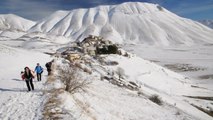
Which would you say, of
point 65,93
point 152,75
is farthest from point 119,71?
point 65,93

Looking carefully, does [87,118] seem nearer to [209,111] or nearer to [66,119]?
[66,119]

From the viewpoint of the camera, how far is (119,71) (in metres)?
45.9

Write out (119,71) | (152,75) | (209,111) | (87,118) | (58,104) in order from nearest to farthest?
(87,118) < (58,104) < (209,111) < (119,71) < (152,75)

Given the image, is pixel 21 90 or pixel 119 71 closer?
pixel 21 90

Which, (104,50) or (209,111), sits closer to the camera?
(209,111)

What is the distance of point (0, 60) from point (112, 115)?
26048 mm

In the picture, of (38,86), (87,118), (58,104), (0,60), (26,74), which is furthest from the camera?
(0,60)

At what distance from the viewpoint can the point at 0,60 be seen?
38.5 metres

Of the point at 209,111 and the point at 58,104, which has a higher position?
the point at 58,104

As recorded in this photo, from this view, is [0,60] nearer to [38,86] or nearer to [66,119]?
[38,86]

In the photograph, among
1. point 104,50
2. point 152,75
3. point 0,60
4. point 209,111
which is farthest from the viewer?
point 104,50

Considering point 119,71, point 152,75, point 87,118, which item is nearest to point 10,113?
point 87,118

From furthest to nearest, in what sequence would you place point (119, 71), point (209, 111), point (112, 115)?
point (119, 71) < point (209, 111) < point (112, 115)

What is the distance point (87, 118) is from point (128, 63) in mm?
42898
